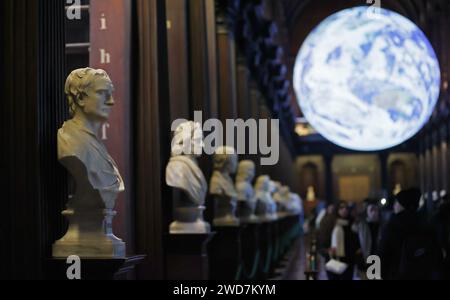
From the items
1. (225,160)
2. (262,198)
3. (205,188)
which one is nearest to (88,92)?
(205,188)

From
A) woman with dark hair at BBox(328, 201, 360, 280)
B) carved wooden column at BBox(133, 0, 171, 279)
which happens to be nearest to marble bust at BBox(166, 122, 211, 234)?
carved wooden column at BBox(133, 0, 171, 279)

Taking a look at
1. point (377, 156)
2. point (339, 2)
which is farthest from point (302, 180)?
point (339, 2)

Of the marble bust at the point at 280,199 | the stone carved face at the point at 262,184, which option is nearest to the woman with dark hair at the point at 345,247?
the stone carved face at the point at 262,184

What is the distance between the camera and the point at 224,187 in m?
9.57

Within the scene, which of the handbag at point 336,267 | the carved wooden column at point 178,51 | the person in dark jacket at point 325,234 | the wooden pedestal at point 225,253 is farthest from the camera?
the person in dark jacket at point 325,234

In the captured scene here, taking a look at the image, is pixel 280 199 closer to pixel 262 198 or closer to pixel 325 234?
pixel 262 198

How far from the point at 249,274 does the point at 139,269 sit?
186 inches

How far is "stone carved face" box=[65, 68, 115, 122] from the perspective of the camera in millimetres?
4539

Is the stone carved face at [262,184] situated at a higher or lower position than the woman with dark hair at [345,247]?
higher

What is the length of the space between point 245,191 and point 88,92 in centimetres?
687

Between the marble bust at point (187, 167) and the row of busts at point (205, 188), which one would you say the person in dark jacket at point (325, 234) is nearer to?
the row of busts at point (205, 188)

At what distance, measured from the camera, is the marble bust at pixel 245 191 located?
439 inches

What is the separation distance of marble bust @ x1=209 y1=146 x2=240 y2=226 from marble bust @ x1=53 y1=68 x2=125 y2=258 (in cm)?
483

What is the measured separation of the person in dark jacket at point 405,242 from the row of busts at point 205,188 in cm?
166
